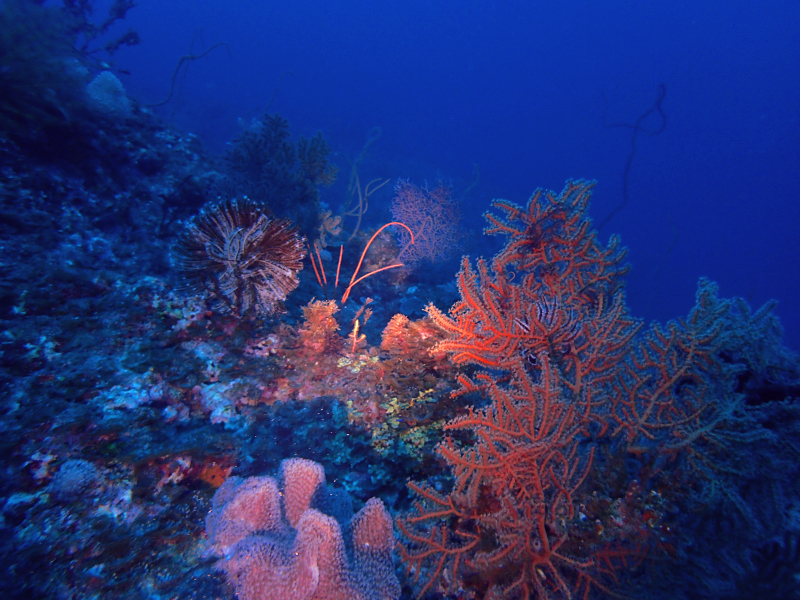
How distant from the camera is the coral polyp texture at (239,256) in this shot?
3430 mm

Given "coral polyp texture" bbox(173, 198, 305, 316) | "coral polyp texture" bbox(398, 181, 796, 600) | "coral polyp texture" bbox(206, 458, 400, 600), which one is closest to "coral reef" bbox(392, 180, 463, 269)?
"coral polyp texture" bbox(173, 198, 305, 316)

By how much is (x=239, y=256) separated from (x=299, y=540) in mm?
2720

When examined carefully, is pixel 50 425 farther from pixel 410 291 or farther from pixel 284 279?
pixel 410 291

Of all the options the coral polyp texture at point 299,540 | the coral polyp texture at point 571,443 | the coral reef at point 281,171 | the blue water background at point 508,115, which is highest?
the blue water background at point 508,115

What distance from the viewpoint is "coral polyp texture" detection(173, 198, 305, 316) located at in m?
3.43

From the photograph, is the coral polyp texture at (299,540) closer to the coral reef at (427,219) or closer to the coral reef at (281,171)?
the coral reef at (281,171)

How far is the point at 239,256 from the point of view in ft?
11.5

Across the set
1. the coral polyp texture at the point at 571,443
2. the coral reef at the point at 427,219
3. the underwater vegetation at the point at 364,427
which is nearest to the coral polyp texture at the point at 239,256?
the underwater vegetation at the point at 364,427

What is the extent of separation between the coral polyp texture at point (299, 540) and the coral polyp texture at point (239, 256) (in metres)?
1.97

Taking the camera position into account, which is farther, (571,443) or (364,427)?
(364,427)

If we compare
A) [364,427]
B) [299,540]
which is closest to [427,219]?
[364,427]

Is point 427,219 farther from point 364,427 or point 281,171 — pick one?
point 364,427

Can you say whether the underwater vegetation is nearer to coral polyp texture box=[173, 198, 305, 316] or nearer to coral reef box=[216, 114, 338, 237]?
coral polyp texture box=[173, 198, 305, 316]

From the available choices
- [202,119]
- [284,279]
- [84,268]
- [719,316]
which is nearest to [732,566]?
[719,316]
